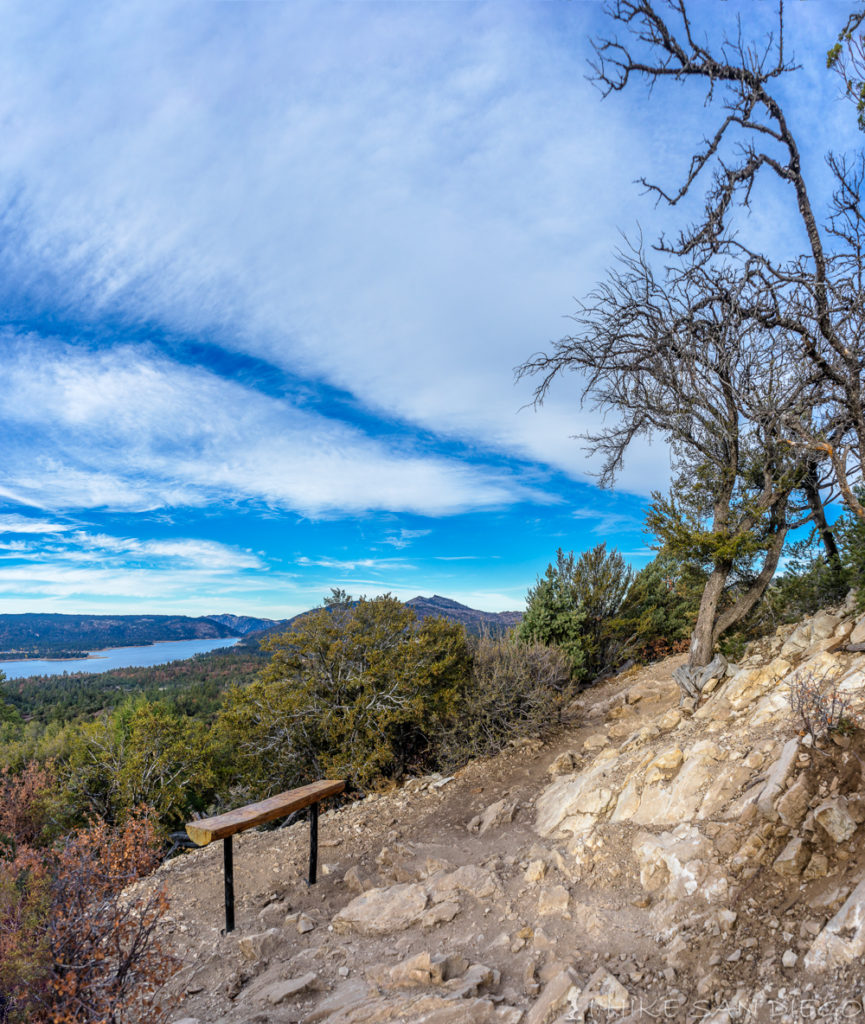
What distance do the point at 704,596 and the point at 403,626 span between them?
4720 millimetres

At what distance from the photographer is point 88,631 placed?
396 feet

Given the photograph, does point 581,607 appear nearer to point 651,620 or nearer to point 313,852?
point 651,620

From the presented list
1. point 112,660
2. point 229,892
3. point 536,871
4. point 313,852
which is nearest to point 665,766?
point 536,871

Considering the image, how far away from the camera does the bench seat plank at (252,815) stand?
4.46 metres

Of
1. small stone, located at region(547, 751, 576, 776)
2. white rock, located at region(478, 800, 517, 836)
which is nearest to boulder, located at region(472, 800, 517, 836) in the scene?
white rock, located at region(478, 800, 517, 836)

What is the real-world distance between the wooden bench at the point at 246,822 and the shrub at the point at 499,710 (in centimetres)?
246

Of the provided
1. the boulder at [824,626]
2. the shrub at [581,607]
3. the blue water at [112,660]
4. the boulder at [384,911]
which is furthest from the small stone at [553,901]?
the blue water at [112,660]

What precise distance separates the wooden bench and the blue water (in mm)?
85339

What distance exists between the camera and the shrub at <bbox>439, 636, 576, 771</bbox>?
794 cm

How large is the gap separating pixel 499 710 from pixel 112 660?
358 feet

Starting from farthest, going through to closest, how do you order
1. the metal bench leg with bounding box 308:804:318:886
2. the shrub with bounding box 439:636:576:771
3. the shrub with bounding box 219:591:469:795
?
the shrub with bounding box 219:591:469:795, the shrub with bounding box 439:636:576:771, the metal bench leg with bounding box 308:804:318:886

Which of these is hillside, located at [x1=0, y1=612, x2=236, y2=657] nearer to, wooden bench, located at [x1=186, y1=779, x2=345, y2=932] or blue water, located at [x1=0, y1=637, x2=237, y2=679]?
blue water, located at [x1=0, y1=637, x2=237, y2=679]

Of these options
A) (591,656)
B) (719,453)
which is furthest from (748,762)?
(591,656)

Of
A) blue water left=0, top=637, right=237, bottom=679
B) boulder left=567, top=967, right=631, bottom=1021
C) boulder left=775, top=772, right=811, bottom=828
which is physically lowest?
blue water left=0, top=637, right=237, bottom=679
